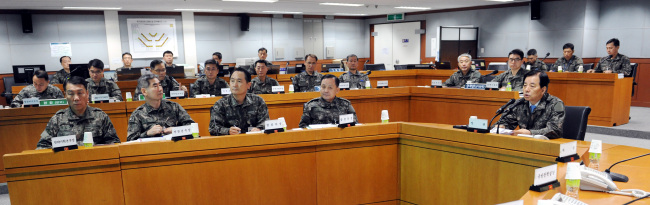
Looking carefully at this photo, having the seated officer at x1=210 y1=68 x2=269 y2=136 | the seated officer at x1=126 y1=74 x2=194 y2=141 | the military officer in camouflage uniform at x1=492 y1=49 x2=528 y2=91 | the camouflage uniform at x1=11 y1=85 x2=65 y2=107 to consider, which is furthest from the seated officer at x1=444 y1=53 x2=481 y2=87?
the camouflage uniform at x1=11 y1=85 x2=65 y2=107

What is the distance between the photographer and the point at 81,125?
292cm

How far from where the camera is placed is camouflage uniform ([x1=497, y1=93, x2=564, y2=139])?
119 inches

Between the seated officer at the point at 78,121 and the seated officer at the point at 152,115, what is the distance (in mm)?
172

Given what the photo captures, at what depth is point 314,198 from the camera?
2787 millimetres

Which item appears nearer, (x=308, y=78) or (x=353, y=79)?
(x=308, y=78)

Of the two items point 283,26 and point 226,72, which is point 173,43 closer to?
point 283,26

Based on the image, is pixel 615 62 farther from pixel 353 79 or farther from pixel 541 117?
pixel 541 117

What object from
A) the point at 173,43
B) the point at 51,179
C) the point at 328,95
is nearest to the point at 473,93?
the point at 328,95

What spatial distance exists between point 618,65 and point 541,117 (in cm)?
487

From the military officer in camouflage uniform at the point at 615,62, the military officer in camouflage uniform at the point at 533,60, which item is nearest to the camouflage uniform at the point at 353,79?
the military officer in camouflage uniform at the point at 533,60

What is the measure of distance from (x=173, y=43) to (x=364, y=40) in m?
6.40

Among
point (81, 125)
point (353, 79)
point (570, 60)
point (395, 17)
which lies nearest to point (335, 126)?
point (81, 125)

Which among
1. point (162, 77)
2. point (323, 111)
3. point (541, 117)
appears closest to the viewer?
point (541, 117)

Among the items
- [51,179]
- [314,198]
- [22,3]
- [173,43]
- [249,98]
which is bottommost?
[314,198]
